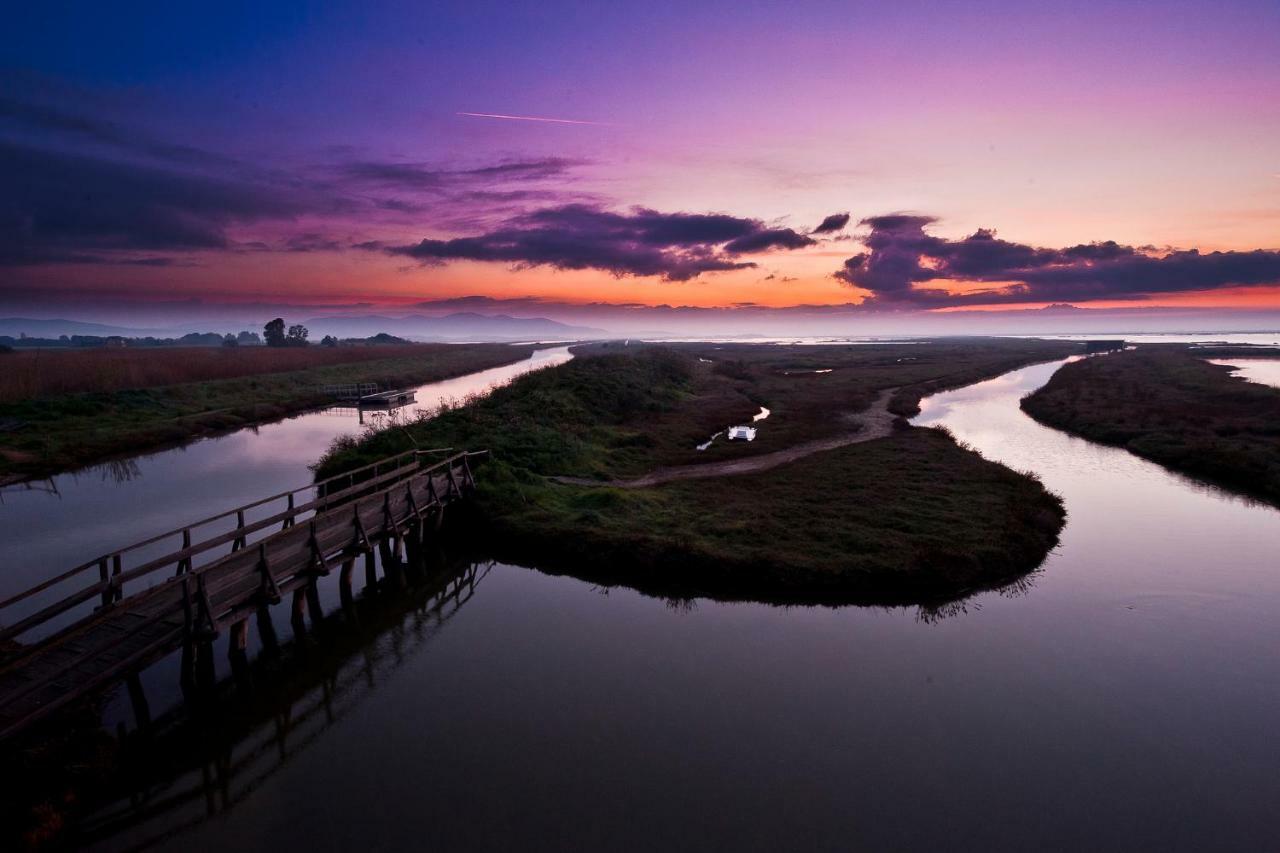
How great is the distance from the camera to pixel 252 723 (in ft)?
43.7

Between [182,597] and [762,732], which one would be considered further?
[182,597]

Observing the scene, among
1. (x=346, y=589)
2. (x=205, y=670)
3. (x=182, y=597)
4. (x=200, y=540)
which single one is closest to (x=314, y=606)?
(x=346, y=589)

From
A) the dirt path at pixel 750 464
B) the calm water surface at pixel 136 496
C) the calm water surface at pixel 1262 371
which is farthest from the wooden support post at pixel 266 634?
the calm water surface at pixel 1262 371

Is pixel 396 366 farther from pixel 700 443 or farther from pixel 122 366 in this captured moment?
pixel 700 443

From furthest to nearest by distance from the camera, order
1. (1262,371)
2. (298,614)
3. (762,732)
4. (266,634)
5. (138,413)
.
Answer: (1262,371) → (138,413) → (298,614) → (266,634) → (762,732)

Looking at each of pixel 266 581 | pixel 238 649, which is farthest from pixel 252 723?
pixel 266 581

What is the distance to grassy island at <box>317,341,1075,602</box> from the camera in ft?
65.0

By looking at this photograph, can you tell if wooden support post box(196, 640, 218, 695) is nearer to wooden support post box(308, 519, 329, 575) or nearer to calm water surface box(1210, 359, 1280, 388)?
wooden support post box(308, 519, 329, 575)

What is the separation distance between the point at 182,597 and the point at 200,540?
11265 mm

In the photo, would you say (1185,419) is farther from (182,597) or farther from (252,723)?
(182,597)

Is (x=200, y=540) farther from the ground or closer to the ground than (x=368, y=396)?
closer to the ground

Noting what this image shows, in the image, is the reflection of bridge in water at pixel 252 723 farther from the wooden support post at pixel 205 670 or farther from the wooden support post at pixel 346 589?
the wooden support post at pixel 205 670

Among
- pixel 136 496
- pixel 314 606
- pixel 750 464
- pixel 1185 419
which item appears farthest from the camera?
pixel 1185 419

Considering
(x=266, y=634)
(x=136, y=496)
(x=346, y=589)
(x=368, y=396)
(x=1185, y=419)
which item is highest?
(x=368, y=396)
